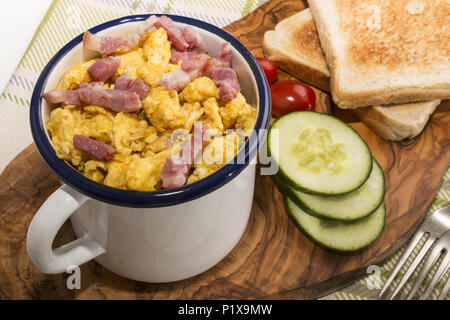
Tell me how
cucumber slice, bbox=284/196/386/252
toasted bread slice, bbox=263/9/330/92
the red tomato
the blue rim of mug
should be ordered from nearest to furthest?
the blue rim of mug → cucumber slice, bbox=284/196/386/252 → the red tomato → toasted bread slice, bbox=263/9/330/92

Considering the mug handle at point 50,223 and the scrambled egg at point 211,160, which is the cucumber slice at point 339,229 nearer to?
the scrambled egg at point 211,160

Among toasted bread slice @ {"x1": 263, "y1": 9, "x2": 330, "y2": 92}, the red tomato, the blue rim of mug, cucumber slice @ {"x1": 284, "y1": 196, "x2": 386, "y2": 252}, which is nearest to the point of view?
the blue rim of mug

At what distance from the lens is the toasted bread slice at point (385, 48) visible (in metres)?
2.35

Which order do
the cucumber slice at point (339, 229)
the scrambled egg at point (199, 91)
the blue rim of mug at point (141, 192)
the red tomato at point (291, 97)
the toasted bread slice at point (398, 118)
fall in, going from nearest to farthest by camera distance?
the blue rim of mug at point (141, 192) → the scrambled egg at point (199, 91) → the cucumber slice at point (339, 229) → the toasted bread slice at point (398, 118) → the red tomato at point (291, 97)

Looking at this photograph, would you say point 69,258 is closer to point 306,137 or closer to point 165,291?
point 165,291

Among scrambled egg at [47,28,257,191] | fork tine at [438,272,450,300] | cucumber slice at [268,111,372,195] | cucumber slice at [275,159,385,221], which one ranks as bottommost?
fork tine at [438,272,450,300]

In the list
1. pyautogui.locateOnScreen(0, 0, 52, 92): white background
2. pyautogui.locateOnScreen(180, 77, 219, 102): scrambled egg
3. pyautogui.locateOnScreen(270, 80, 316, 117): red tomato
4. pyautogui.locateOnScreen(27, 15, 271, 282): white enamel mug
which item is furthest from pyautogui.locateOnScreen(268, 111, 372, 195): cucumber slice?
pyautogui.locateOnScreen(0, 0, 52, 92): white background

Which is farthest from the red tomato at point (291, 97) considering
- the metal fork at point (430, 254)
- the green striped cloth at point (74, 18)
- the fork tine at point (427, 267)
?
the fork tine at point (427, 267)

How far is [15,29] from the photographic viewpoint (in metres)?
2.56

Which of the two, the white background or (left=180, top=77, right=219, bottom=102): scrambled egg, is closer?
(left=180, top=77, right=219, bottom=102): scrambled egg

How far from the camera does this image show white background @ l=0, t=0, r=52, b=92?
98.5 inches

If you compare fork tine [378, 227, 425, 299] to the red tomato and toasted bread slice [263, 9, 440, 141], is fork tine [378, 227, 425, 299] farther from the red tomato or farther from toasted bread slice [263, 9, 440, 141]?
the red tomato

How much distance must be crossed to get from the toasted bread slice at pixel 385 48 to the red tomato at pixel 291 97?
134 millimetres

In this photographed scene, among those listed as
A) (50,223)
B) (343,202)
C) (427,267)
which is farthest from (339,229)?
(50,223)
